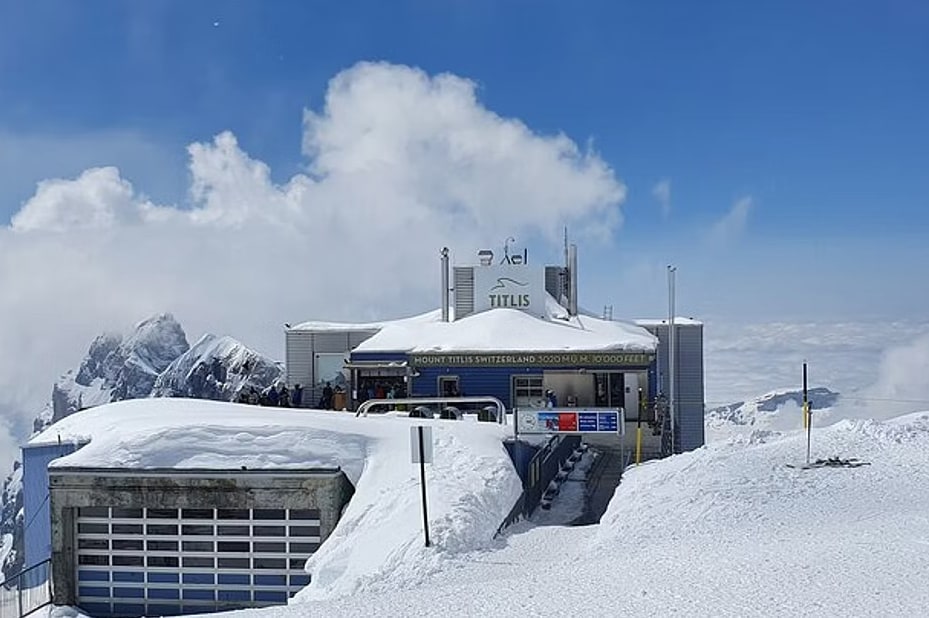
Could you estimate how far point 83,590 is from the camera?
1836cm

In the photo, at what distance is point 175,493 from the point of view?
1803 cm

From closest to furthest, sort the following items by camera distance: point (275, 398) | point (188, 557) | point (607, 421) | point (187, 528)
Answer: point (188, 557)
point (187, 528)
point (607, 421)
point (275, 398)

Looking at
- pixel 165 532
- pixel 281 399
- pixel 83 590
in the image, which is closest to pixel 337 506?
pixel 165 532

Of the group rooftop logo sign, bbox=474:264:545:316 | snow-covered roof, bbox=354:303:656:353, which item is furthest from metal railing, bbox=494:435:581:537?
rooftop logo sign, bbox=474:264:545:316

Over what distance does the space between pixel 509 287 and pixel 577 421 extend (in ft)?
65.5

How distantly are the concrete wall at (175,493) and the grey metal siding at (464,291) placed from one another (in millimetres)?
21228

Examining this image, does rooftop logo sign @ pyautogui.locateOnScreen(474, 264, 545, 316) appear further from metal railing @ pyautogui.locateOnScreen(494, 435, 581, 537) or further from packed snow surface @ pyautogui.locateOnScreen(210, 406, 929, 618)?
packed snow surface @ pyautogui.locateOnScreen(210, 406, 929, 618)

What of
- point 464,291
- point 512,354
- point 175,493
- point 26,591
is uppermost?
point 464,291

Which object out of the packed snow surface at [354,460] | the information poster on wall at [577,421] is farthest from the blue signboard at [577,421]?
the packed snow surface at [354,460]

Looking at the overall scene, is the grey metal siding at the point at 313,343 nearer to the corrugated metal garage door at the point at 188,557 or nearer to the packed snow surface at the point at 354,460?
the packed snow surface at the point at 354,460

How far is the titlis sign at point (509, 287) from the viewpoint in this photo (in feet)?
127

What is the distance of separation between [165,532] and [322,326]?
22.3 metres

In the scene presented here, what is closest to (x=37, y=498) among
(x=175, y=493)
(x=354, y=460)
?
(x=175, y=493)

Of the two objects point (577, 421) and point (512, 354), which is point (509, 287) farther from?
point (577, 421)
